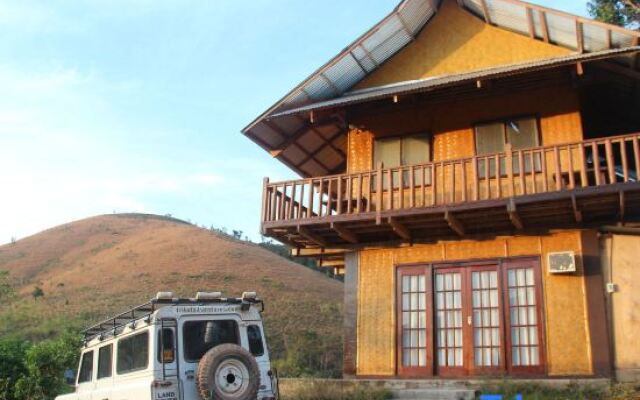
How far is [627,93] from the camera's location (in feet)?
51.7

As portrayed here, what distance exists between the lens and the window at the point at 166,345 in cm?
973

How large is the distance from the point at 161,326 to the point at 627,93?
12.0 meters

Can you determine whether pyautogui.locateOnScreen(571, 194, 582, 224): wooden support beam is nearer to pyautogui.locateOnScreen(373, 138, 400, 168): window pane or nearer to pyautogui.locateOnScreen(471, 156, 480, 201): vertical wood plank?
pyautogui.locateOnScreen(471, 156, 480, 201): vertical wood plank

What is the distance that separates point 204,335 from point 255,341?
2.85 ft

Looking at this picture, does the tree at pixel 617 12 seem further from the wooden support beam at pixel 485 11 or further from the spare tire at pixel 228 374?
the spare tire at pixel 228 374

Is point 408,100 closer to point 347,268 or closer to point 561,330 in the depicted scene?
point 347,268

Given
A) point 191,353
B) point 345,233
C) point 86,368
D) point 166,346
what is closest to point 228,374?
point 191,353

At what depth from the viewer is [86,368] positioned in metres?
12.5

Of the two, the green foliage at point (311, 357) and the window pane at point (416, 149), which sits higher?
the window pane at point (416, 149)

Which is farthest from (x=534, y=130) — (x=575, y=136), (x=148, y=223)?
(x=148, y=223)

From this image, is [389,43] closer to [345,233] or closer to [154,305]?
[345,233]

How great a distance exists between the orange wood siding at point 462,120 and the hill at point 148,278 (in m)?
17.7

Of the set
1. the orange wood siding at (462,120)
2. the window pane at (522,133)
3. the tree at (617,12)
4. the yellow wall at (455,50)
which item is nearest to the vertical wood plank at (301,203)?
the orange wood siding at (462,120)

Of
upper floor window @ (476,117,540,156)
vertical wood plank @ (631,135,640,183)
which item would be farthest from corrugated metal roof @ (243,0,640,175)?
vertical wood plank @ (631,135,640,183)
